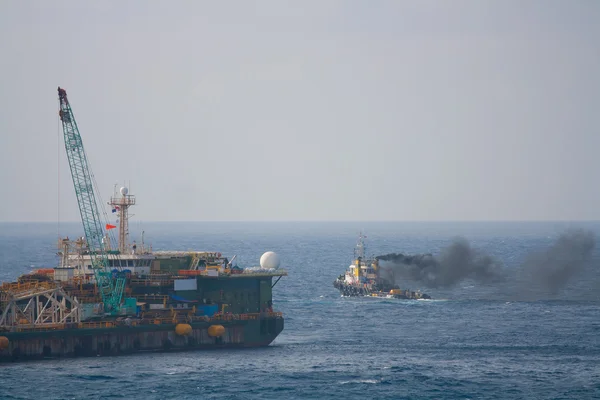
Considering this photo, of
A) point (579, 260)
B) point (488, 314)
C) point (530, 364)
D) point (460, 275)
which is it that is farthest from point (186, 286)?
point (579, 260)

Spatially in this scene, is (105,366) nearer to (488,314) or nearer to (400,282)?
(488,314)

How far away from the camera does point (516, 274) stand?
570ft

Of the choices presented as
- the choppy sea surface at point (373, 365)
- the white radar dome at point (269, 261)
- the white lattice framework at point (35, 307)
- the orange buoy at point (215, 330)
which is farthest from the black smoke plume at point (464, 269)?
the white lattice framework at point (35, 307)

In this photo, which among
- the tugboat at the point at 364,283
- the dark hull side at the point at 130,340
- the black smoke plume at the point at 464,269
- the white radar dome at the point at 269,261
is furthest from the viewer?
the black smoke plume at the point at 464,269

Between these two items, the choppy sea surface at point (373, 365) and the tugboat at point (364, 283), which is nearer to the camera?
the choppy sea surface at point (373, 365)

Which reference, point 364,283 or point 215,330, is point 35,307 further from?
point 364,283

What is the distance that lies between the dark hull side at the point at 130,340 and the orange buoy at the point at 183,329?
58cm

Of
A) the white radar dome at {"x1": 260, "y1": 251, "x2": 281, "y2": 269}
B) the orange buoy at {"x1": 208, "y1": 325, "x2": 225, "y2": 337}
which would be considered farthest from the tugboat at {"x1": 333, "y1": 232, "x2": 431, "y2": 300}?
the orange buoy at {"x1": 208, "y1": 325, "x2": 225, "y2": 337}

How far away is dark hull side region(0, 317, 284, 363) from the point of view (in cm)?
7862

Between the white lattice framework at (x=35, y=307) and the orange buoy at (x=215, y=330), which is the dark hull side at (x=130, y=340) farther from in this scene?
the white lattice framework at (x=35, y=307)

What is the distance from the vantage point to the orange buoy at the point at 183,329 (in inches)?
3305

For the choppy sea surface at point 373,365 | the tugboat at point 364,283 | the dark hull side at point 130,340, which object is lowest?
the choppy sea surface at point 373,365

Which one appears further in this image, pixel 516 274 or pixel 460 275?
pixel 516 274

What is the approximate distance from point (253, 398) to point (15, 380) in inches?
751
